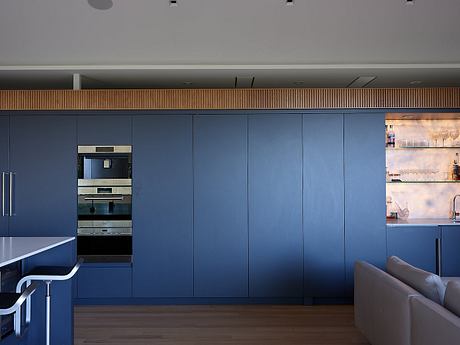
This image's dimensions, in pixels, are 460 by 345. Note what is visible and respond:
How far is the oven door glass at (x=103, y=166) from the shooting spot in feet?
15.3

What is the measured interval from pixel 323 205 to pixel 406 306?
86.1 inches

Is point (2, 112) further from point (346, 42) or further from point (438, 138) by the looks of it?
point (438, 138)

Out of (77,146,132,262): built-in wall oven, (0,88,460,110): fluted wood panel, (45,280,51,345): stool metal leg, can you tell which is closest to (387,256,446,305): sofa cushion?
(0,88,460,110): fluted wood panel

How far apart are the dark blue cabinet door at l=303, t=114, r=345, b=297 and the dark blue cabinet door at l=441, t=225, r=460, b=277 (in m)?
1.10

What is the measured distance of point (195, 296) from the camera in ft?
15.3

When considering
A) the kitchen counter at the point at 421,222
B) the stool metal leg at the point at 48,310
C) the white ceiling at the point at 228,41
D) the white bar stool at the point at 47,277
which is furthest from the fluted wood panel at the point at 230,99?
the stool metal leg at the point at 48,310

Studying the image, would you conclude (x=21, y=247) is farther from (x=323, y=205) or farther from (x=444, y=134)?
(x=444, y=134)

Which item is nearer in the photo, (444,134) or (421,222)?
(421,222)

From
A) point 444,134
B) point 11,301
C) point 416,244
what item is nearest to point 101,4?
point 11,301

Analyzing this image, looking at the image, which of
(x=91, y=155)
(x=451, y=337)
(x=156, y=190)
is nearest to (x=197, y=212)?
(x=156, y=190)

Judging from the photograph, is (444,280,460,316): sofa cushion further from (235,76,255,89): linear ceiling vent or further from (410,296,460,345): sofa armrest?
(235,76,255,89): linear ceiling vent

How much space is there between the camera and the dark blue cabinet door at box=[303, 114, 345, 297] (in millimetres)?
4641

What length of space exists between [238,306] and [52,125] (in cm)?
280

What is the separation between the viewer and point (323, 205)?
4648 mm
